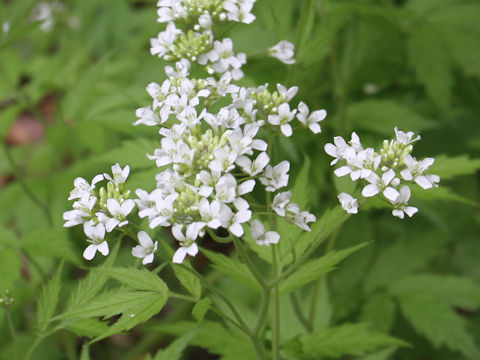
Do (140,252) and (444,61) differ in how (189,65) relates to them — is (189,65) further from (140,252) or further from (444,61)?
(444,61)

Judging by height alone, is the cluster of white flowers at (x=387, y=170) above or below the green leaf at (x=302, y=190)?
above

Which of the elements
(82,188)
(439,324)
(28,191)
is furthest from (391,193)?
(28,191)

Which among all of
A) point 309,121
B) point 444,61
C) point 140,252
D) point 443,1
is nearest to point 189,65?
point 309,121

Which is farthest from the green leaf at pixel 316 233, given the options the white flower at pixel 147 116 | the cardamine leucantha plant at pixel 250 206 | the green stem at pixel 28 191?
the green stem at pixel 28 191

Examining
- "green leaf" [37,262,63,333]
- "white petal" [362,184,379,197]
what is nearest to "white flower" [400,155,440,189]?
"white petal" [362,184,379,197]

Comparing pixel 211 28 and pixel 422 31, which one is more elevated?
pixel 211 28

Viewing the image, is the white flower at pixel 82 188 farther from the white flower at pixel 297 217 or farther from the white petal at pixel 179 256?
the white flower at pixel 297 217

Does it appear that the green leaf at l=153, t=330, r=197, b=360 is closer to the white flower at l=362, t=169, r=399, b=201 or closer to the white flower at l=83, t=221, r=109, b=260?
the white flower at l=83, t=221, r=109, b=260

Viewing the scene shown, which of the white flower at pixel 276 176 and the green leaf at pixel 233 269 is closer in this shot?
the white flower at pixel 276 176
